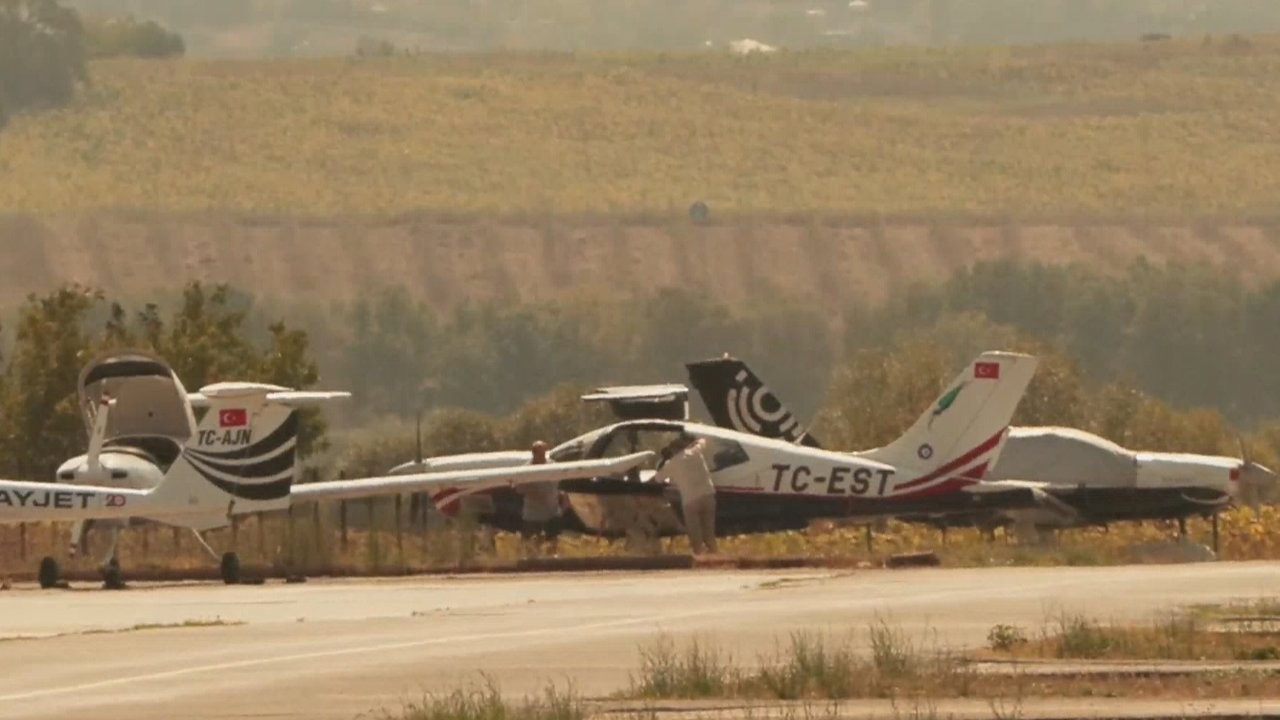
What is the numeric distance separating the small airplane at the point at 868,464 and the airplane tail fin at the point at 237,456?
18.2 ft

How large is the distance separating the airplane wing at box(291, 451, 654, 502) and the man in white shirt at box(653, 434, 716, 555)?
0.43 m

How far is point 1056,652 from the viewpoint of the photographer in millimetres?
25047

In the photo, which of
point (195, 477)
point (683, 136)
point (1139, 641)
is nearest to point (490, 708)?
point (1139, 641)

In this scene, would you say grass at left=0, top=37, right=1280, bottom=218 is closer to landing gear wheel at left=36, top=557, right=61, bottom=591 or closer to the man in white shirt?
the man in white shirt

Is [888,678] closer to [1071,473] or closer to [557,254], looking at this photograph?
[1071,473]

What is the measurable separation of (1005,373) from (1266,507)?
787cm

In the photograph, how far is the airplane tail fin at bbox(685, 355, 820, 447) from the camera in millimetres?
47812

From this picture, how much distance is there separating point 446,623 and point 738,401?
1861 cm

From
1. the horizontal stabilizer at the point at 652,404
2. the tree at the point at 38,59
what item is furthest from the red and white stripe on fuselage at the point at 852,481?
the tree at the point at 38,59

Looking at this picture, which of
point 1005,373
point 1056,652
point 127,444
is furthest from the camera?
point 1005,373

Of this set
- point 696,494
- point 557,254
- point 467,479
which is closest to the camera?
point 467,479

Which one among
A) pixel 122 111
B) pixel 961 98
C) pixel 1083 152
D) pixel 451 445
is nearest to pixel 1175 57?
pixel 961 98

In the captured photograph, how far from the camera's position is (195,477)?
38781mm

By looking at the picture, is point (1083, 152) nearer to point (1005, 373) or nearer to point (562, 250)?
point (562, 250)
